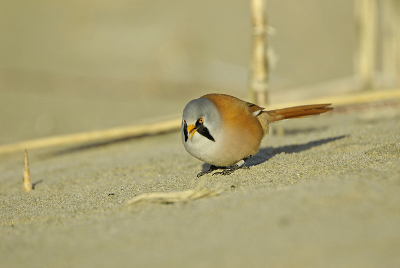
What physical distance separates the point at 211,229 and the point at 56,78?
824cm

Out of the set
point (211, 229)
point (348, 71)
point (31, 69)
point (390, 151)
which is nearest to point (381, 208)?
point (211, 229)

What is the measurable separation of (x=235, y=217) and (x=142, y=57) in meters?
10.1

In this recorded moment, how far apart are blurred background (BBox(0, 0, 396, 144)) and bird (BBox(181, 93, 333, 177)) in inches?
75.0

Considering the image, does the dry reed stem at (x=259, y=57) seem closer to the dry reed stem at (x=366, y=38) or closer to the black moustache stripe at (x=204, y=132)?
the black moustache stripe at (x=204, y=132)

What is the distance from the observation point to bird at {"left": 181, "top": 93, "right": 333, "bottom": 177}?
2908 millimetres

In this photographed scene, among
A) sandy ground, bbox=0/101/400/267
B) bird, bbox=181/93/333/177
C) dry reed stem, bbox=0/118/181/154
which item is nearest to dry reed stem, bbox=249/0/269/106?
dry reed stem, bbox=0/118/181/154

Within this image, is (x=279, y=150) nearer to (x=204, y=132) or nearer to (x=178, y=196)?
(x=204, y=132)

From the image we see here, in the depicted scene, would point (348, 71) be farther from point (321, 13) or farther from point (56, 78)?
point (56, 78)

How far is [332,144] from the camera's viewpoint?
3.68 metres

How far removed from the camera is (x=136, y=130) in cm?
498

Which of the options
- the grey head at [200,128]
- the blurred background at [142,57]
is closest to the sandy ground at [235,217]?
the grey head at [200,128]

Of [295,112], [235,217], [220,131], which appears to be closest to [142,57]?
[295,112]

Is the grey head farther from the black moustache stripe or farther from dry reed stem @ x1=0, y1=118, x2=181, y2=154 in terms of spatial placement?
Result: dry reed stem @ x1=0, y1=118, x2=181, y2=154

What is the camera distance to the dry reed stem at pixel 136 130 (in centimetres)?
476
